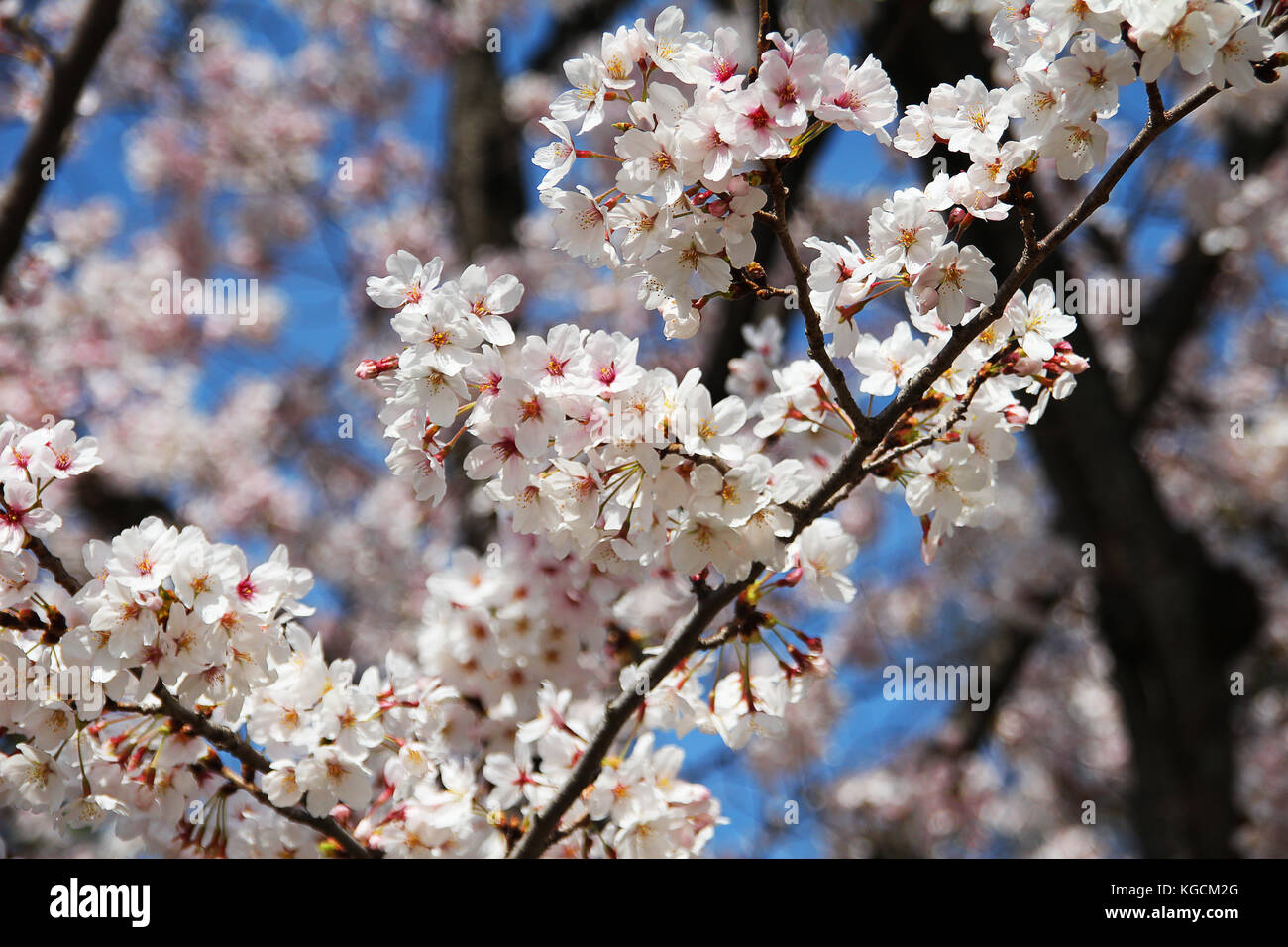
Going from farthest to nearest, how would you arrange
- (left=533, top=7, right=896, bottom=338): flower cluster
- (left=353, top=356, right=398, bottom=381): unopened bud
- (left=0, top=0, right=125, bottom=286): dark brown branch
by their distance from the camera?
1. (left=0, top=0, right=125, bottom=286): dark brown branch
2. (left=353, top=356, right=398, bottom=381): unopened bud
3. (left=533, top=7, right=896, bottom=338): flower cluster

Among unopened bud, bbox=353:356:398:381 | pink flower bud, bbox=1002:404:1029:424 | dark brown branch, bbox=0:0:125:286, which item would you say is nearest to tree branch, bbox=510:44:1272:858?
pink flower bud, bbox=1002:404:1029:424

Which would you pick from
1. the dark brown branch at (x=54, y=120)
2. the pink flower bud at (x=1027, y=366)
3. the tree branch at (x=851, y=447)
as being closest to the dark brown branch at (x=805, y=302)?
the tree branch at (x=851, y=447)

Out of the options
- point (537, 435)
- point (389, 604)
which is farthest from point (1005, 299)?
point (389, 604)

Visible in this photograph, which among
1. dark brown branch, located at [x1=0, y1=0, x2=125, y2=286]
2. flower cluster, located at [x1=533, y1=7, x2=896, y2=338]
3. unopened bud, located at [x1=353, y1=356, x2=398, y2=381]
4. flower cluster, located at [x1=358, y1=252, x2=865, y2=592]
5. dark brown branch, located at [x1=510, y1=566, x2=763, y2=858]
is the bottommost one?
dark brown branch, located at [x1=510, y1=566, x2=763, y2=858]

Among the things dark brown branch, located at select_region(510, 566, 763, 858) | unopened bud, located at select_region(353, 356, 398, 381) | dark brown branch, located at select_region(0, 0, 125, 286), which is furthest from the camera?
dark brown branch, located at select_region(0, 0, 125, 286)

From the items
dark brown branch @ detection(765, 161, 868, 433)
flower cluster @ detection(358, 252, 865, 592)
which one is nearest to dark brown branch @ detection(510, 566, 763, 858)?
flower cluster @ detection(358, 252, 865, 592)

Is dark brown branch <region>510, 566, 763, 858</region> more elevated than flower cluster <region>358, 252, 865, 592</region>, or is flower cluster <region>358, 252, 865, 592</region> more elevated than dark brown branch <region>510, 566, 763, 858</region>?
flower cluster <region>358, 252, 865, 592</region>

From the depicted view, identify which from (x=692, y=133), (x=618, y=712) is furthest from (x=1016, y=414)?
(x=618, y=712)

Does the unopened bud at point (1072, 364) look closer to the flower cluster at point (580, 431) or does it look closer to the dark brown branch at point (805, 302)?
the dark brown branch at point (805, 302)

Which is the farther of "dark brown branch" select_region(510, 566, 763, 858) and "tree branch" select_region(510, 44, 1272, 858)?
"dark brown branch" select_region(510, 566, 763, 858)

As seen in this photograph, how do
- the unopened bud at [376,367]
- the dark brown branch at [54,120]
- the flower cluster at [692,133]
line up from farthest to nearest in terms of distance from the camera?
the dark brown branch at [54,120] → the unopened bud at [376,367] → the flower cluster at [692,133]

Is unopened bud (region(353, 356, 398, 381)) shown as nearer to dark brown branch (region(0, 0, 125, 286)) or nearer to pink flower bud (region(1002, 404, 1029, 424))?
pink flower bud (region(1002, 404, 1029, 424))

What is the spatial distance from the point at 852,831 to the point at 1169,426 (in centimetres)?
300
